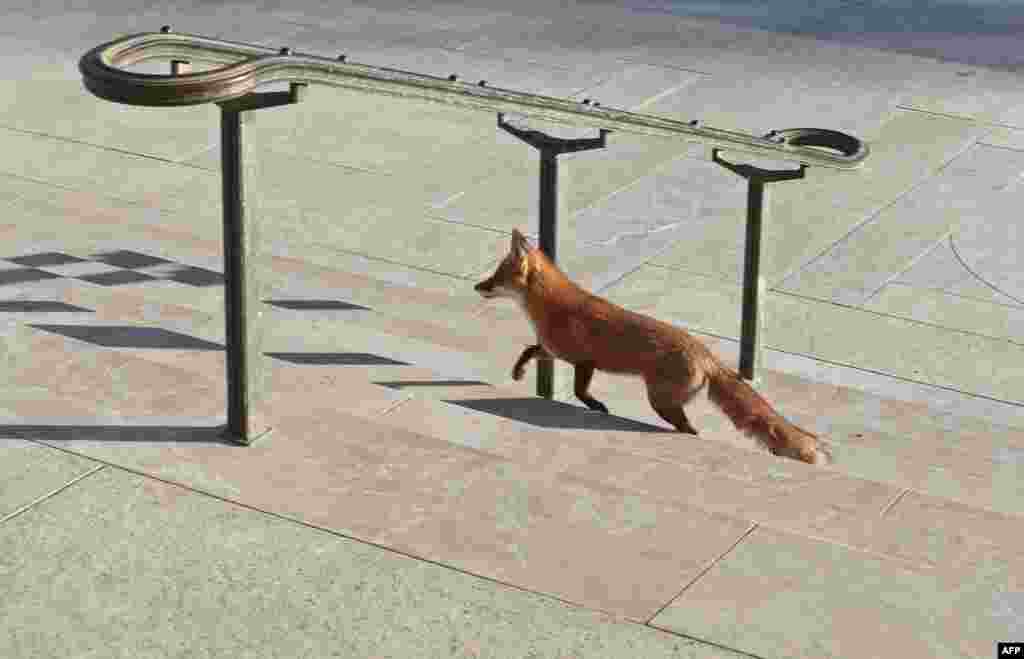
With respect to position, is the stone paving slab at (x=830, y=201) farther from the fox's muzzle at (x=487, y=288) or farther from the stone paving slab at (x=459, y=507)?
the stone paving slab at (x=459, y=507)

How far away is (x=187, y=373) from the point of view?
617 cm

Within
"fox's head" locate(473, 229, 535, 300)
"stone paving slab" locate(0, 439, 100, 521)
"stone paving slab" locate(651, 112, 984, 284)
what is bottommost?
"stone paving slab" locate(651, 112, 984, 284)

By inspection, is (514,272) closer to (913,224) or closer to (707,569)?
(707,569)

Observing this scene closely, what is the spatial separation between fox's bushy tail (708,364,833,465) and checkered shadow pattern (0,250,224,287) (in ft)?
8.75

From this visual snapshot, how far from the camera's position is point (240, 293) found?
5574 mm

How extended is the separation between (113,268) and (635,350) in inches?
112

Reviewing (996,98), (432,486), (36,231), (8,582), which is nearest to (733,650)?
(432,486)

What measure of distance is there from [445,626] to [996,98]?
922cm

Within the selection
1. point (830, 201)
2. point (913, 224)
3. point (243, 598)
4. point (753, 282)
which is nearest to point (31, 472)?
point (243, 598)

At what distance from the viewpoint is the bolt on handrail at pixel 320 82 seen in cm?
489

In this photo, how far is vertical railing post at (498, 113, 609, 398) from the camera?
6750mm

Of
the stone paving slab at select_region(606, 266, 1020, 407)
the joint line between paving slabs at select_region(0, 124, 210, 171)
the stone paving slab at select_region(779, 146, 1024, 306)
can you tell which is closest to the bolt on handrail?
the stone paving slab at select_region(606, 266, 1020, 407)

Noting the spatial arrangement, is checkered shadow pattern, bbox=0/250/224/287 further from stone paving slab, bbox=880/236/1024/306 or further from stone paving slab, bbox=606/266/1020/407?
stone paving slab, bbox=880/236/1024/306

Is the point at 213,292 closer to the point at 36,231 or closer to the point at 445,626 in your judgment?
the point at 36,231
